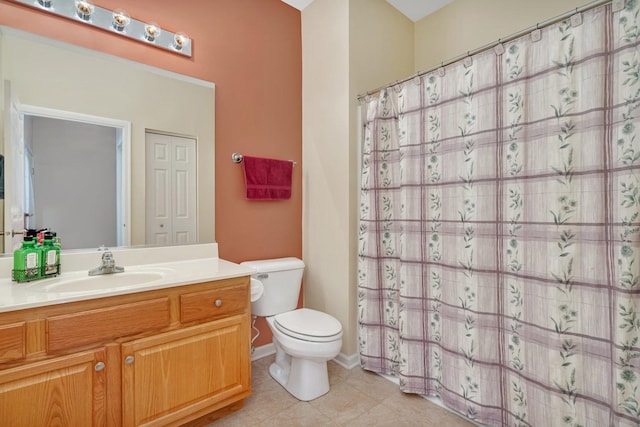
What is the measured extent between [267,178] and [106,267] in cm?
110

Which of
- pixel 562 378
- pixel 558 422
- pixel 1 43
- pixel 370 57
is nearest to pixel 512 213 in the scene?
pixel 562 378

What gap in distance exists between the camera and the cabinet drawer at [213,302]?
1366 mm

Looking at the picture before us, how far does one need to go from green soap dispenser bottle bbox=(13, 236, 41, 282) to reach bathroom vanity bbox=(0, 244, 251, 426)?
0.17 feet

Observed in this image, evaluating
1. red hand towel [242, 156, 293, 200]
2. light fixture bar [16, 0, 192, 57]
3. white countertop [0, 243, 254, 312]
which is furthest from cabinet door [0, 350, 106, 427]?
light fixture bar [16, 0, 192, 57]

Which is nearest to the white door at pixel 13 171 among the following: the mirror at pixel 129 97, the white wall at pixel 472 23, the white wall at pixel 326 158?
the mirror at pixel 129 97

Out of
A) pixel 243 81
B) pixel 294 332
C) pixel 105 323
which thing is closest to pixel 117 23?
pixel 243 81

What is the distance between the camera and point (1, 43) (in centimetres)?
137

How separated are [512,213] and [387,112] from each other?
99 cm

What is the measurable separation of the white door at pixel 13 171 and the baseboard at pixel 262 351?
1531 millimetres

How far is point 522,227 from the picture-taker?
1.35m

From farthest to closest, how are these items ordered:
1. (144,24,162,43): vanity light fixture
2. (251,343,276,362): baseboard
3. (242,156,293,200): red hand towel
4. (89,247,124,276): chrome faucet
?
(251,343,276,362): baseboard, (242,156,293,200): red hand towel, (144,24,162,43): vanity light fixture, (89,247,124,276): chrome faucet

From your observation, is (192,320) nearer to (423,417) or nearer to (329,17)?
(423,417)

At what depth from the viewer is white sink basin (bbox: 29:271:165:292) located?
1.30 metres

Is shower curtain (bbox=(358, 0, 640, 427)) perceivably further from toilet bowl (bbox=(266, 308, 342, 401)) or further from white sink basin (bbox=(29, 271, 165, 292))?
white sink basin (bbox=(29, 271, 165, 292))
